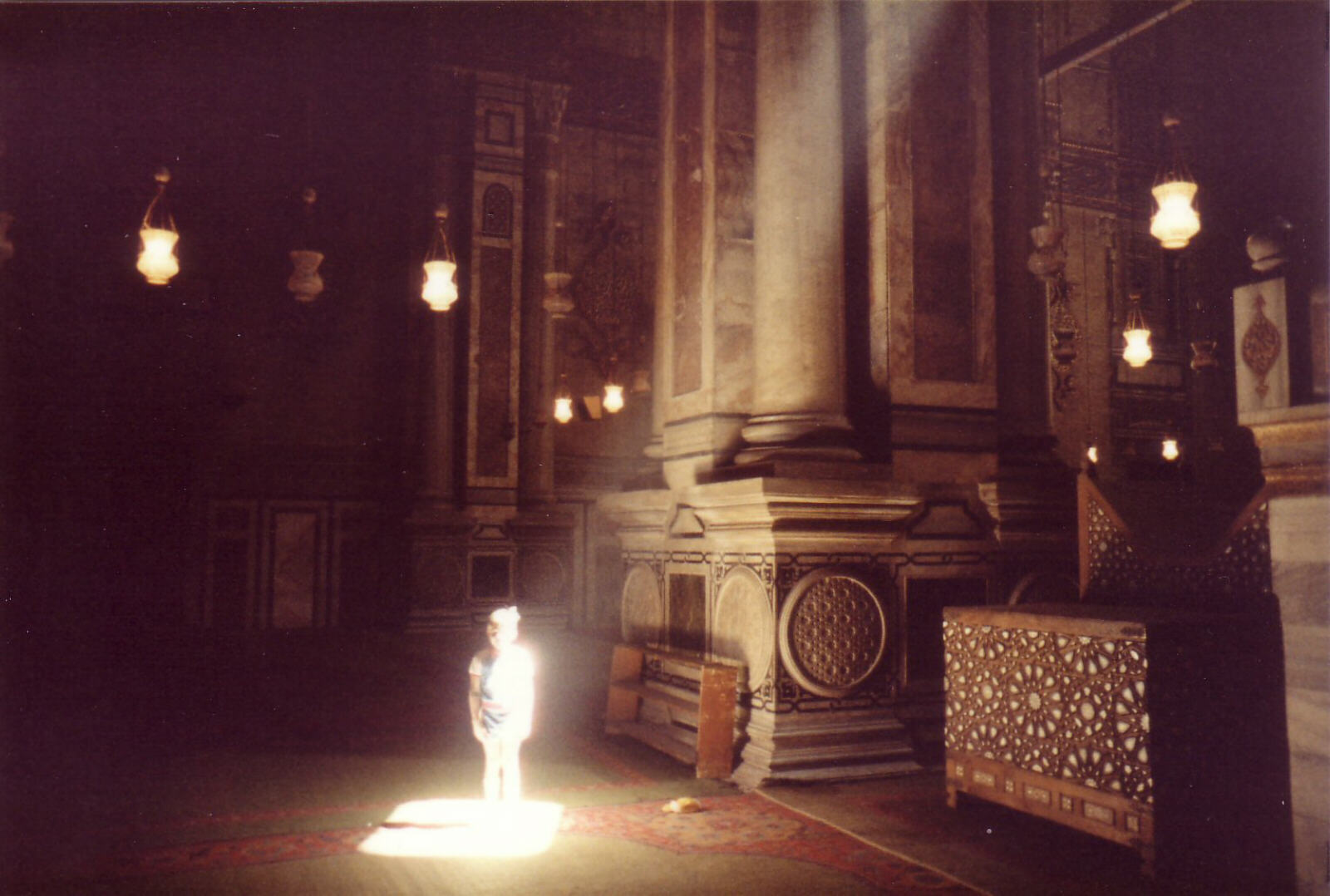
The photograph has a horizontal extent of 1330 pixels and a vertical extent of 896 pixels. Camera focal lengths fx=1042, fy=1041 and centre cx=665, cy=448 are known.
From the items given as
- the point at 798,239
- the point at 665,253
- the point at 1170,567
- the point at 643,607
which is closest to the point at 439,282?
the point at 665,253

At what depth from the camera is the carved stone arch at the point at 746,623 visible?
561cm

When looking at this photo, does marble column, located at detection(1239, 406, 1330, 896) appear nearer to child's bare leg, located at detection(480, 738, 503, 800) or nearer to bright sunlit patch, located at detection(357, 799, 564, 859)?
bright sunlit patch, located at detection(357, 799, 564, 859)

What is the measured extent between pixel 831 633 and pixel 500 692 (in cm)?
203

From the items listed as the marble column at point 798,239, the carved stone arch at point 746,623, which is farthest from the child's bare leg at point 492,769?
the marble column at point 798,239

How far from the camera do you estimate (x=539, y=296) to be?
13797 millimetres

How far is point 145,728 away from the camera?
7078 millimetres

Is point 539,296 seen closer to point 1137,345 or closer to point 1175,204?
point 1137,345

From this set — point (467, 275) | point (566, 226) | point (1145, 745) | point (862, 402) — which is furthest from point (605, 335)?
point (1145, 745)

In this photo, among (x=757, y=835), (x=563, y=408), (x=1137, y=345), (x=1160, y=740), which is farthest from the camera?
(x=563, y=408)

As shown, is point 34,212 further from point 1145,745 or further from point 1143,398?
point 1143,398

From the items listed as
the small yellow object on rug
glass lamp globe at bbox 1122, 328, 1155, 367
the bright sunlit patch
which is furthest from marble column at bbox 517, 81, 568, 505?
the small yellow object on rug

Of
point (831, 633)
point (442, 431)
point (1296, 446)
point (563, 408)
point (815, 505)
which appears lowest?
point (831, 633)

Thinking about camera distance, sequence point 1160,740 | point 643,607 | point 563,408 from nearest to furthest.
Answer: point 1160,740
point 643,607
point 563,408

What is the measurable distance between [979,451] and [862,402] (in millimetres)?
783
